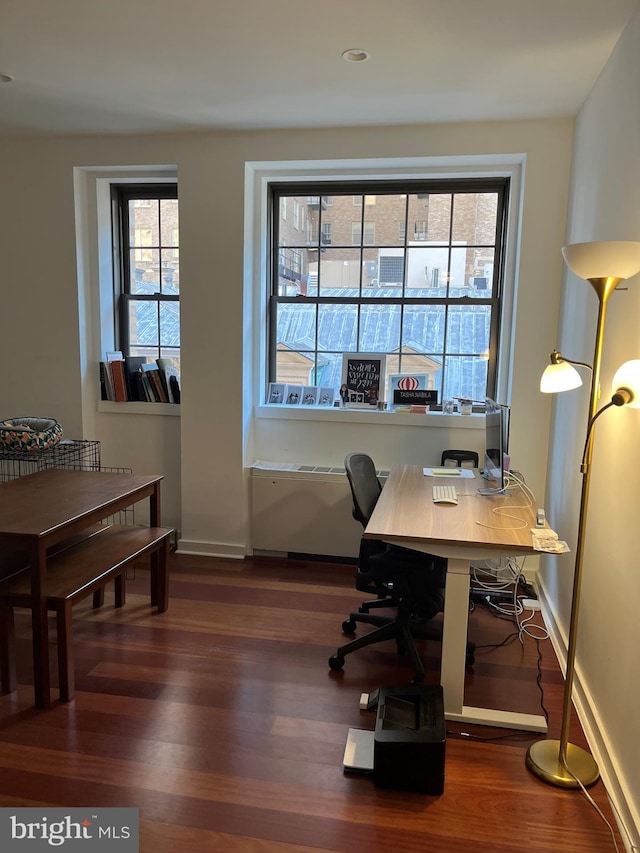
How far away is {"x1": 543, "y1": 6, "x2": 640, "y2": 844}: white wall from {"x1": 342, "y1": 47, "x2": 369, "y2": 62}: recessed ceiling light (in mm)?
1104

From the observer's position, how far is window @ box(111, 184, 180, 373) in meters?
4.34

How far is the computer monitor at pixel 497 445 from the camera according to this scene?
9.43 ft

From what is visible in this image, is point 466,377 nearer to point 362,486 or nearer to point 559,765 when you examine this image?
point 362,486

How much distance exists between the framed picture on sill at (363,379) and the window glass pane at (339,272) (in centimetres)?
46

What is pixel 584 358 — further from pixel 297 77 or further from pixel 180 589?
pixel 180 589

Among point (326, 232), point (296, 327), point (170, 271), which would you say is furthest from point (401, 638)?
point (170, 271)

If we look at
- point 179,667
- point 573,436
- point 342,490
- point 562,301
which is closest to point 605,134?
point 562,301

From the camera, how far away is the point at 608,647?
2.22m

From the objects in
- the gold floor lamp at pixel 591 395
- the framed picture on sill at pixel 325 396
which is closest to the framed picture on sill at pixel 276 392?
the framed picture on sill at pixel 325 396

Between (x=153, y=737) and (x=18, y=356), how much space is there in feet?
10.1

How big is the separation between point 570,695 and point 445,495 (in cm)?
112

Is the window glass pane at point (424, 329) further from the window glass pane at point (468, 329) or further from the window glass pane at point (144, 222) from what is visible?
the window glass pane at point (144, 222)

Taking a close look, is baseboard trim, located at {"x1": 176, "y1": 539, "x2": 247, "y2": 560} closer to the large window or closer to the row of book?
the row of book

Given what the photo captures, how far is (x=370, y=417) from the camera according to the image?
4.09 metres
